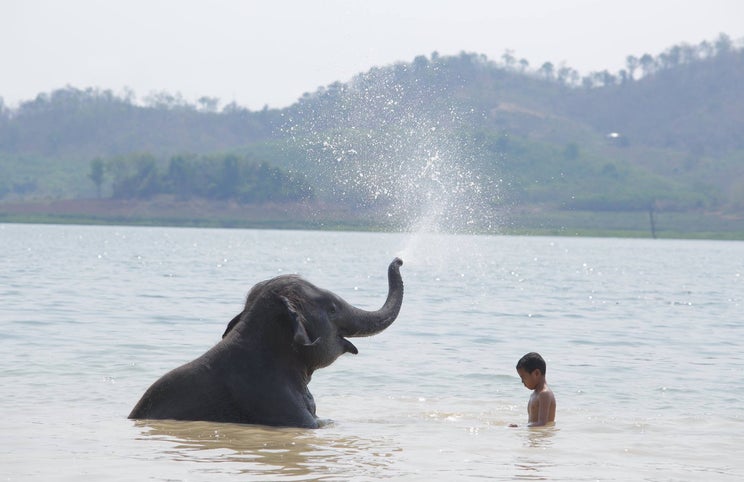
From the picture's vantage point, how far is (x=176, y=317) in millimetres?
25375

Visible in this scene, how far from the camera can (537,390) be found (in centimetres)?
1223

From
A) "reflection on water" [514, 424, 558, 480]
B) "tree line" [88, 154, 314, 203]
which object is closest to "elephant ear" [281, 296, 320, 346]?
"reflection on water" [514, 424, 558, 480]

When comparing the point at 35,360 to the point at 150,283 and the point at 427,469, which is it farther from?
the point at 150,283

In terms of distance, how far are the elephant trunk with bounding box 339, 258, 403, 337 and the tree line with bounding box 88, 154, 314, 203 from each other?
495 ft

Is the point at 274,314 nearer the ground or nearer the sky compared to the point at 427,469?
nearer the sky

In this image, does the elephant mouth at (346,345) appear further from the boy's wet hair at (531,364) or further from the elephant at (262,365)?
the boy's wet hair at (531,364)

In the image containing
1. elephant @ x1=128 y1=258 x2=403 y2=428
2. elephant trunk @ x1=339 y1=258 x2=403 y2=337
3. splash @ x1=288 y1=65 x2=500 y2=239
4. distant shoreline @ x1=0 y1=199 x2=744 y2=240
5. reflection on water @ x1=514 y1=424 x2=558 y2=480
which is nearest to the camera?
reflection on water @ x1=514 y1=424 x2=558 y2=480

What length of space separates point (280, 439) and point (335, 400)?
454cm

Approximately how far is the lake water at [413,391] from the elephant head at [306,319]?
79cm

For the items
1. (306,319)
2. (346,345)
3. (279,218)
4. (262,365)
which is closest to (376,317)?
(346,345)

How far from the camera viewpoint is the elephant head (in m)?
9.96

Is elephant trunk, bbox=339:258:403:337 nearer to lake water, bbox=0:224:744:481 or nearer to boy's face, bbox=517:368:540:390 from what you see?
lake water, bbox=0:224:744:481

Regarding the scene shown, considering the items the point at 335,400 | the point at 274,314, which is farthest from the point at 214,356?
the point at 335,400

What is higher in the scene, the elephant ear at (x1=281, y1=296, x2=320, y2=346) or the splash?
the splash
